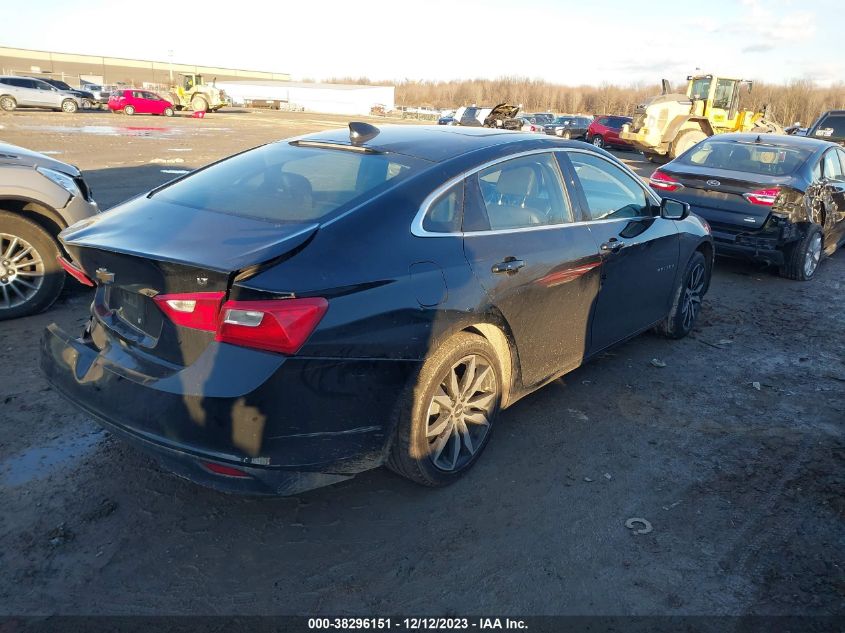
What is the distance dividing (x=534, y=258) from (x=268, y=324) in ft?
5.40

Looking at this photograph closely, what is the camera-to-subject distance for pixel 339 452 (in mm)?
2826

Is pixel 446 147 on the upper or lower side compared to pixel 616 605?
upper

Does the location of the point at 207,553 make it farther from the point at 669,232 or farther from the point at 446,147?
the point at 669,232

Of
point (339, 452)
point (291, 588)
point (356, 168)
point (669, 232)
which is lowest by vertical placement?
point (291, 588)

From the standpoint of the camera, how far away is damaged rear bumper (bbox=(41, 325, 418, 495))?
101 inches

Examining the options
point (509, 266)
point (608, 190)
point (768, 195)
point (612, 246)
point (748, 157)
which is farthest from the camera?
point (748, 157)

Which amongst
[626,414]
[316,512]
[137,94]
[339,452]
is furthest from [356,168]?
[137,94]

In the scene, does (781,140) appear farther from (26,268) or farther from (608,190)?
(26,268)

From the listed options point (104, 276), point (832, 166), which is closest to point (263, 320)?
point (104, 276)

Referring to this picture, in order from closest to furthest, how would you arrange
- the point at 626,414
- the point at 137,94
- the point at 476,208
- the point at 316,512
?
the point at 316,512 < the point at 476,208 < the point at 626,414 < the point at 137,94

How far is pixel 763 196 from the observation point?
745 cm

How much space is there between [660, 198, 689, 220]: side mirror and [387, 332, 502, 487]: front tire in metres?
2.26

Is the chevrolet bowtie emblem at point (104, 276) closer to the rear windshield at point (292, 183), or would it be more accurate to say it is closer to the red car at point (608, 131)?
the rear windshield at point (292, 183)

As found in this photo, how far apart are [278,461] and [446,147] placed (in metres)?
1.97
